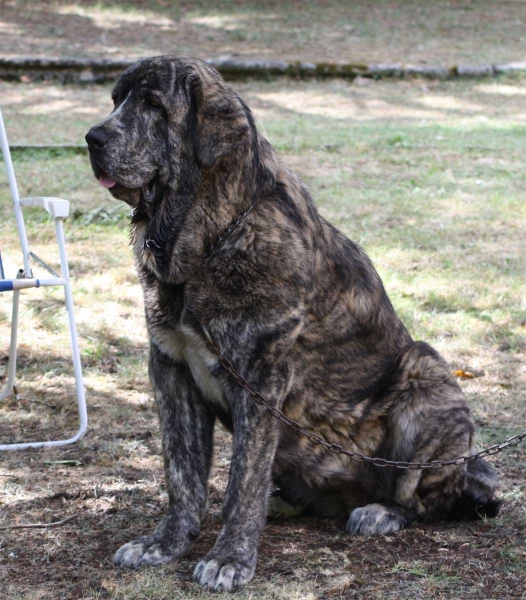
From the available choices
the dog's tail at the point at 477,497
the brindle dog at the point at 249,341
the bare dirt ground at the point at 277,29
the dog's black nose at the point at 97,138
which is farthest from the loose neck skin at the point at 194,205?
the bare dirt ground at the point at 277,29

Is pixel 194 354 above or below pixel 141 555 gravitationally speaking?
above

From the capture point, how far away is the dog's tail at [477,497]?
12.1 feet

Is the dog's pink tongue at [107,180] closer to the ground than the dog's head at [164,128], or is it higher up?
closer to the ground

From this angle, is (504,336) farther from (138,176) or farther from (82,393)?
(138,176)

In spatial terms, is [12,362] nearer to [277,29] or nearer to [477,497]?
[477,497]

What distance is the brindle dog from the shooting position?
3234mm

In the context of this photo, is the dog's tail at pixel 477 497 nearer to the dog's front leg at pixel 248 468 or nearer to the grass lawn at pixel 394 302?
the grass lawn at pixel 394 302

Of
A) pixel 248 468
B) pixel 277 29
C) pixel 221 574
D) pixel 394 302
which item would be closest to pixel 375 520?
pixel 248 468

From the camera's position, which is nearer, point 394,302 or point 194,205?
point 194,205

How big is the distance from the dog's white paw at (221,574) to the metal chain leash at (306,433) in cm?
57

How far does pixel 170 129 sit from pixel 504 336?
3441 millimetres

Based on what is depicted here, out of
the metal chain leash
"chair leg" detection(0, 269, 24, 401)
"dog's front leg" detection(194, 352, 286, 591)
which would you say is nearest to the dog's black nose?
the metal chain leash

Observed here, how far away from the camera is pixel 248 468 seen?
3.30 meters

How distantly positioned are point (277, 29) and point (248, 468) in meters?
15.9
